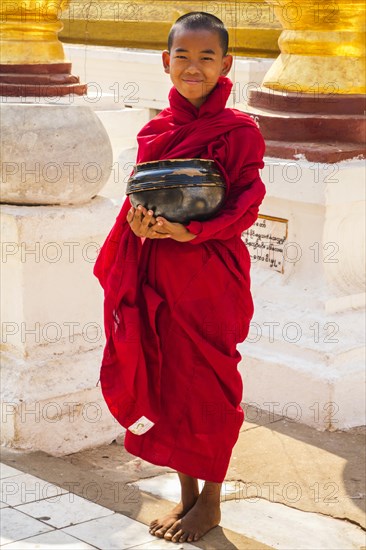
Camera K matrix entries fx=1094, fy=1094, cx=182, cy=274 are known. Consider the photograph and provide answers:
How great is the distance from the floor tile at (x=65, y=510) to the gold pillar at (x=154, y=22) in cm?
424

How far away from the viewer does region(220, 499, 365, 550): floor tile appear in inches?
129

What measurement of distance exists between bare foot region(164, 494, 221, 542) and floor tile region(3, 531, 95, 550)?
0.26 m

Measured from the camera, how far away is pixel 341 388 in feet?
14.0

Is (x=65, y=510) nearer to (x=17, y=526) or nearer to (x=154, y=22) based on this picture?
(x=17, y=526)

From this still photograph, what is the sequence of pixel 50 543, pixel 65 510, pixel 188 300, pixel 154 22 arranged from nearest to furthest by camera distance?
pixel 50 543 → pixel 188 300 → pixel 65 510 → pixel 154 22

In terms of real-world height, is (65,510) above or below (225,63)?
below

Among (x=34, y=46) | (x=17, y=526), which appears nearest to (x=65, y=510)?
(x=17, y=526)

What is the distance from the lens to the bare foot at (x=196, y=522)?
3.09m

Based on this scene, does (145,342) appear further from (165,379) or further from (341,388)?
(341,388)

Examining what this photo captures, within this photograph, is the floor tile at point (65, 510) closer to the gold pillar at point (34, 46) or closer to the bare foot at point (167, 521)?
the bare foot at point (167, 521)

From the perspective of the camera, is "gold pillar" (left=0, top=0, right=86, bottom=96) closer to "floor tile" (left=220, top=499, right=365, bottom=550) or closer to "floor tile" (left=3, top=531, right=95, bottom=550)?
"floor tile" (left=220, top=499, right=365, bottom=550)

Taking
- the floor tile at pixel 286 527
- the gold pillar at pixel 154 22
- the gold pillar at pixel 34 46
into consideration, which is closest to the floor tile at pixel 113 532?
the floor tile at pixel 286 527

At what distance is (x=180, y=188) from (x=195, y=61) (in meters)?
0.36

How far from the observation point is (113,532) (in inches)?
121
